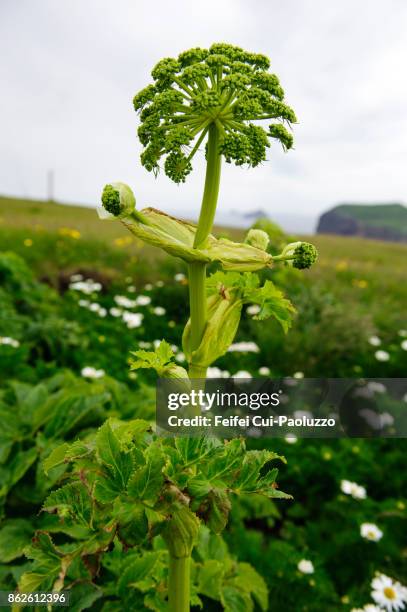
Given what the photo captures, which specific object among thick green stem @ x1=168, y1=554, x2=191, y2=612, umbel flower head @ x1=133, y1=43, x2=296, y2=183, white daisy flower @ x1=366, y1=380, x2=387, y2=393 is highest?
umbel flower head @ x1=133, y1=43, x2=296, y2=183

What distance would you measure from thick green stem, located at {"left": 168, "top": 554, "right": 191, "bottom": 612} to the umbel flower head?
1029 mm

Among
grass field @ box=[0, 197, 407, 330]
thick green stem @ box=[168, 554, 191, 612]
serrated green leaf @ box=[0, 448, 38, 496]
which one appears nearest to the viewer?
thick green stem @ box=[168, 554, 191, 612]

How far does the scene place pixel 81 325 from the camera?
17.8ft

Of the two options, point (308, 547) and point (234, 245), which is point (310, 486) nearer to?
point (308, 547)

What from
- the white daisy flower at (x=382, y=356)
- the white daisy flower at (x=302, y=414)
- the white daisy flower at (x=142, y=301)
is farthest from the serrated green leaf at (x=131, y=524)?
the white daisy flower at (x=142, y=301)

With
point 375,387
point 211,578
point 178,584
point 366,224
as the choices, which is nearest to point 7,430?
point 211,578

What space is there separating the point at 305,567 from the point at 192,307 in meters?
1.89

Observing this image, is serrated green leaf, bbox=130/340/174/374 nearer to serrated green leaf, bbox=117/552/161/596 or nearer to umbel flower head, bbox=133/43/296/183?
umbel flower head, bbox=133/43/296/183

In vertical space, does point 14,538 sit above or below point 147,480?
below

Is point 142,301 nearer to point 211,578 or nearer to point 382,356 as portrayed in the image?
point 382,356

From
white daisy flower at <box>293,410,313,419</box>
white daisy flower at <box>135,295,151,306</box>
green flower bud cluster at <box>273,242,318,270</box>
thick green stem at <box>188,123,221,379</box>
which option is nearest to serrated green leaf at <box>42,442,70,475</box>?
thick green stem at <box>188,123,221,379</box>

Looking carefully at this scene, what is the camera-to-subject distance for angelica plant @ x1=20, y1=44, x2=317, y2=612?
106 cm

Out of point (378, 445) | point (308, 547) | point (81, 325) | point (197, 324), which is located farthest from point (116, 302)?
point (197, 324)

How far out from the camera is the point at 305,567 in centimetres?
252
